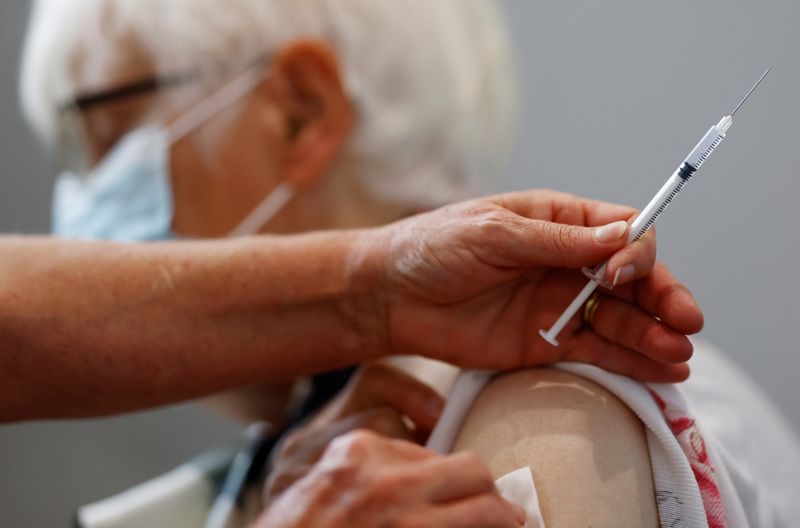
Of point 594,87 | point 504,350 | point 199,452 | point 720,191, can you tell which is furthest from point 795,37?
point 199,452

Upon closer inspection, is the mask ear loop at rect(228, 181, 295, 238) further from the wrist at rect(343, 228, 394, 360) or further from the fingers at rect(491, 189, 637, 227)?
the fingers at rect(491, 189, 637, 227)

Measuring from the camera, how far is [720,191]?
124cm

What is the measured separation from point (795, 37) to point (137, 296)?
2.80 ft

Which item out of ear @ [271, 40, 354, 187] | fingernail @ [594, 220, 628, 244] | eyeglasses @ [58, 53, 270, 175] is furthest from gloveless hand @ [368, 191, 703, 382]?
eyeglasses @ [58, 53, 270, 175]

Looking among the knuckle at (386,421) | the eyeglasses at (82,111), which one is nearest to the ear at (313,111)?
the eyeglasses at (82,111)

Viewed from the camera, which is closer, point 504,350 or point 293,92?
point 504,350

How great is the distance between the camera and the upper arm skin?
585 millimetres

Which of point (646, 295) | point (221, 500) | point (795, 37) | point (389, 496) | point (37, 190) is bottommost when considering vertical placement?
point (37, 190)

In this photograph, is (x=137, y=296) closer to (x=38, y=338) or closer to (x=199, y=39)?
(x=38, y=338)

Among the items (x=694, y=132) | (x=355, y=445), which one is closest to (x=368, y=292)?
(x=355, y=445)

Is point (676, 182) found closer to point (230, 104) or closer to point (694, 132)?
point (694, 132)

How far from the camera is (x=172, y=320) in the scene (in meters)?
0.76

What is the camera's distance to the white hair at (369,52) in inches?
48.9

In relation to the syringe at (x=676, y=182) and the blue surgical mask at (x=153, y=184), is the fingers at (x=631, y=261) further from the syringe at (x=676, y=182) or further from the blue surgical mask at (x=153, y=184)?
the blue surgical mask at (x=153, y=184)
